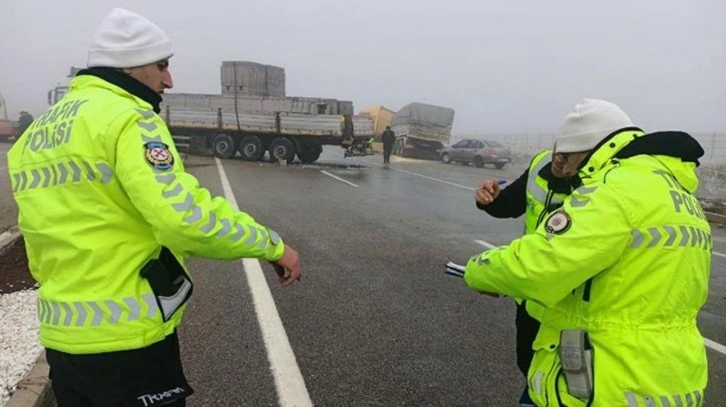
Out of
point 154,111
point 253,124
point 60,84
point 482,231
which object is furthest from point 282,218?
point 60,84

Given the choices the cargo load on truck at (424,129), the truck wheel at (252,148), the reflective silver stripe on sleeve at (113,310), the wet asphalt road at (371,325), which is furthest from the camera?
the cargo load on truck at (424,129)

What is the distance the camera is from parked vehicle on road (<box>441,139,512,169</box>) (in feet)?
87.8

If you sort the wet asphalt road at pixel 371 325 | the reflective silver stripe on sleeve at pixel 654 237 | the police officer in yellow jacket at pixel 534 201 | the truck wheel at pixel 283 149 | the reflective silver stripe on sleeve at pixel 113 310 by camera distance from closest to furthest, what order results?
the reflective silver stripe on sleeve at pixel 654 237, the reflective silver stripe on sleeve at pixel 113 310, the police officer in yellow jacket at pixel 534 201, the wet asphalt road at pixel 371 325, the truck wheel at pixel 283 149

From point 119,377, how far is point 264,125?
21.1 metres

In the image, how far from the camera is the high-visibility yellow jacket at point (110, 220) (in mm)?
1653

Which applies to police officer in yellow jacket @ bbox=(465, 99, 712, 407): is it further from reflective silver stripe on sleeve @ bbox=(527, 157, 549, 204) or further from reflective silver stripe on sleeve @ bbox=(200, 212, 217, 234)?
reflective silver stripe on sleeve @ bbox=(200, 212, 217, 234)

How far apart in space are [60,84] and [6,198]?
1169cm

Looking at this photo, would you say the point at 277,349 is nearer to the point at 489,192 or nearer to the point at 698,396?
the point at 489,192

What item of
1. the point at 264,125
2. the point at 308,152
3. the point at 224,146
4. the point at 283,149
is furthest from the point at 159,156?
the point at 224,146

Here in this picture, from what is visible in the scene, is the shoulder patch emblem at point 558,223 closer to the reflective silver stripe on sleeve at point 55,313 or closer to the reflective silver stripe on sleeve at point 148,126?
the reflective silver stripe on sleeve at point 148,126

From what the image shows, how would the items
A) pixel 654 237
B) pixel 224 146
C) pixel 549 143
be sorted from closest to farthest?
pixel 654 237 → pixel 224 146 → pixel 549 143

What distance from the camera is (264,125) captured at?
72.9 feet

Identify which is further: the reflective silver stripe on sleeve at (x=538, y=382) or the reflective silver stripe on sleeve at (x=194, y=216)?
the reflective silver stripe on sleeve at (x=538, y=382)

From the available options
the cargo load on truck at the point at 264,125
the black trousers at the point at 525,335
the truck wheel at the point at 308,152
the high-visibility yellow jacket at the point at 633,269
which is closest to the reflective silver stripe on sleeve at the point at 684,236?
the high-visibility yellow jacket at the point at 633,269
